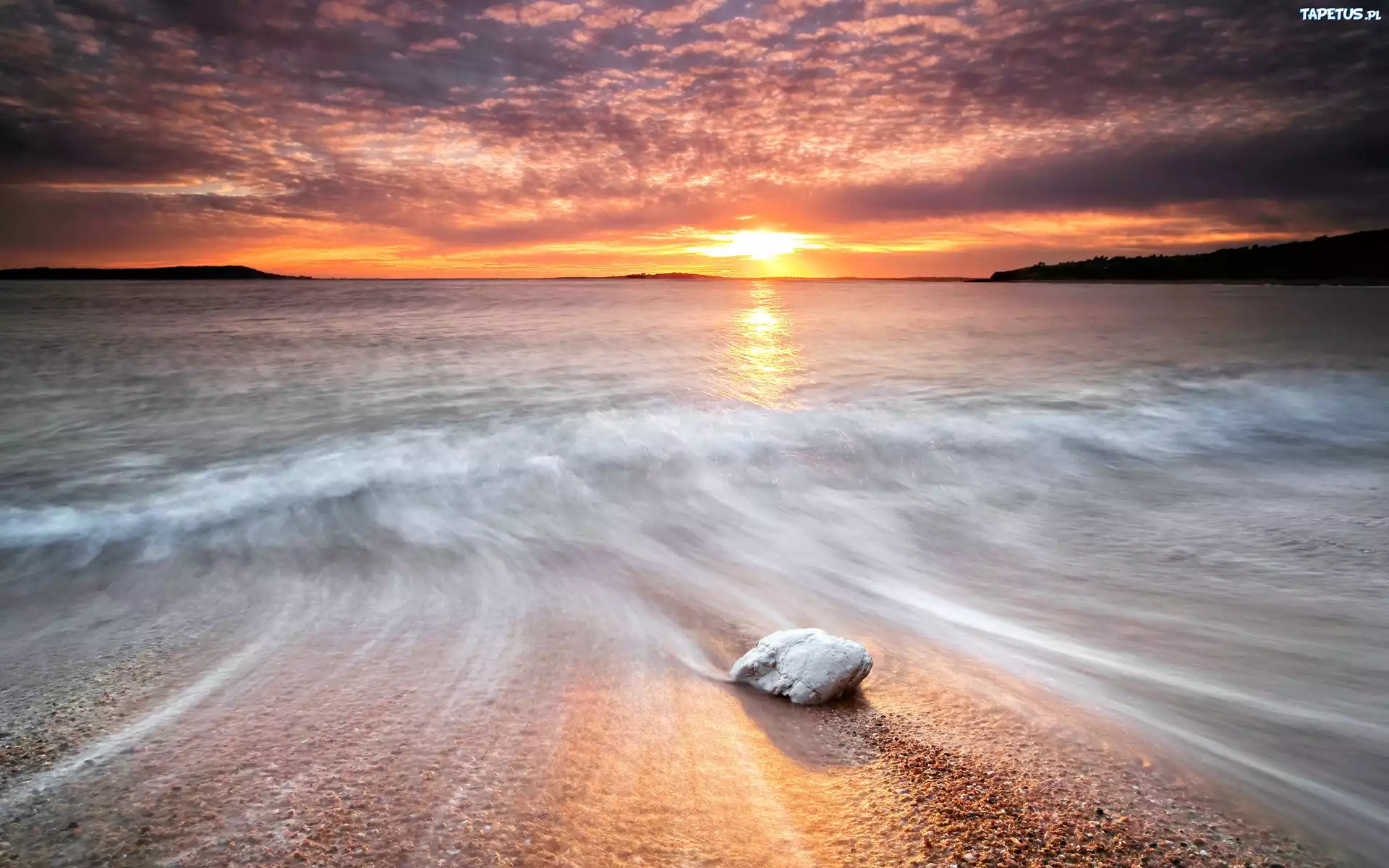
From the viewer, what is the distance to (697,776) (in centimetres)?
293

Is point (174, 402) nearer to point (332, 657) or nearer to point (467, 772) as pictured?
point (332, 657)

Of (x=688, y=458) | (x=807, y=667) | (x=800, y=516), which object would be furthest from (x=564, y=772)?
(x=688, y=458)

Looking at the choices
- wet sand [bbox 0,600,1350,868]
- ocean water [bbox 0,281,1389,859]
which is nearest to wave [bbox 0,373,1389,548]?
ocean water [bbox 0,281,1389,859]

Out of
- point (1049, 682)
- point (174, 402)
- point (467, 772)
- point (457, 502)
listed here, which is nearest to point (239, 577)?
point (457, 502)

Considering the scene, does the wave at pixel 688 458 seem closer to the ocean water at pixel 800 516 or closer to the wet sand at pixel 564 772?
the ocean water at pixel 800 516

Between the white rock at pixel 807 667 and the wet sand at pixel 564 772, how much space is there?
0.10 metres

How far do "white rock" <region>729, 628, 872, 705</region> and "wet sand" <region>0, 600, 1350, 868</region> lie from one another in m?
0.10

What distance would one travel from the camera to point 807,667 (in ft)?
11.6

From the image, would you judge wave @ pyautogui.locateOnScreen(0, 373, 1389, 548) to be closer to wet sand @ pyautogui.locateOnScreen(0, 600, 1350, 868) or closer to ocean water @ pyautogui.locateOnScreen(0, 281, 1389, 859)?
ocean water @ pyautogui.locateOnScreen(0, 281, 1389, 859)

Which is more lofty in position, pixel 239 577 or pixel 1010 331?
pixel 1010 331

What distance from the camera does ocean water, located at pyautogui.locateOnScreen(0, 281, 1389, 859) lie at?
4.15m

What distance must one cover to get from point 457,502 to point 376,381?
31.8 ft

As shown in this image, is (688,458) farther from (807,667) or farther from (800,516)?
(807,667)

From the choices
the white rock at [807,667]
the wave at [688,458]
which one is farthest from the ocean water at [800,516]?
the white rock at [807,667]
